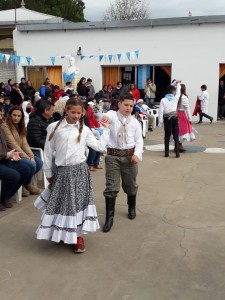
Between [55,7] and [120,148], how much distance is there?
34.5m

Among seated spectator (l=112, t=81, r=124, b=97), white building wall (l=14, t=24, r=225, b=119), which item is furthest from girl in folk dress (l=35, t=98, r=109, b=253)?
white building wall (l=14, t=24, r=225, b=119)

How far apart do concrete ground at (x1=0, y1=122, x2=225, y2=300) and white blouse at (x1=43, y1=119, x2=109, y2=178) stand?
896 millimetres

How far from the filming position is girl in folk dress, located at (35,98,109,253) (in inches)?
149

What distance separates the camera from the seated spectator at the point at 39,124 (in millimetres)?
6129

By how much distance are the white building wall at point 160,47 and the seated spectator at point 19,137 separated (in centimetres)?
1140

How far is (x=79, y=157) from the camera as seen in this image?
152 inches

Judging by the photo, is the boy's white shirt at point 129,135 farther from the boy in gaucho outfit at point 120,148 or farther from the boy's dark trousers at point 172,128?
the boy's dark trousers at point 172,128

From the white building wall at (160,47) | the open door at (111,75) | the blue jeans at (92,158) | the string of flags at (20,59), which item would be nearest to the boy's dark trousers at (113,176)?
the blue jeans at (92,158)

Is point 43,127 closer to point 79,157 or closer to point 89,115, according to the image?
point 89,115

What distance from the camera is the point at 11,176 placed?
505 centimetres

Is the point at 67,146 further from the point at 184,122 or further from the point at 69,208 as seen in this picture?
the point at 184,122

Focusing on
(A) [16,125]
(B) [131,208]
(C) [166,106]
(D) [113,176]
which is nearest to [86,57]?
(C) [166,106]

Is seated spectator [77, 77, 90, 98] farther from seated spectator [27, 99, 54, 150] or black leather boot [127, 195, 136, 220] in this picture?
black leather boot [127, 195, 136, 220]

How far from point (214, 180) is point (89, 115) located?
8.74ft
